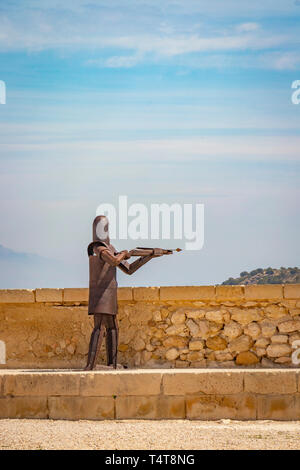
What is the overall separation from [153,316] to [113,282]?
3.61 ft

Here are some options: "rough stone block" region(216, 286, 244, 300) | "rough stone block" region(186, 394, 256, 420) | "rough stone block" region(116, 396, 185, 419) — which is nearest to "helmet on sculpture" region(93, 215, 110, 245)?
"rough stone block" region(216, 286, 244, 300)

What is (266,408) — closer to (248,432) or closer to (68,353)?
(248,432)

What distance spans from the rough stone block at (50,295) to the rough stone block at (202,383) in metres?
2.77

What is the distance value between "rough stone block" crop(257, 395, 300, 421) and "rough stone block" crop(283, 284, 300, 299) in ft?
5.92

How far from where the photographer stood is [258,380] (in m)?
10.8

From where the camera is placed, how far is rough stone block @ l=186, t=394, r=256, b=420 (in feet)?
35.3

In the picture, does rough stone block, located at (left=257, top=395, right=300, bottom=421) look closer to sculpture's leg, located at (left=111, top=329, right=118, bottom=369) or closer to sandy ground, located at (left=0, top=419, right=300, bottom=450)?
sandy ground, located at (left=0, top=419, right=300, bottom=450)

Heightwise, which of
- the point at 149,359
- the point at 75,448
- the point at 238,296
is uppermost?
the point at 238,296

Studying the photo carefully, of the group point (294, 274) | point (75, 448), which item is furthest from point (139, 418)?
point (294, 274)

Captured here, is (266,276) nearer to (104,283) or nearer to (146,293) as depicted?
(146,293)

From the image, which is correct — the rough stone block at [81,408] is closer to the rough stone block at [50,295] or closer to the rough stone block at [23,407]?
the rough stone block at [23,407]

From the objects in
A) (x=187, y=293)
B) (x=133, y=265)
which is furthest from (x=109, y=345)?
(x=187, y=293)

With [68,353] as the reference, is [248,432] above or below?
below

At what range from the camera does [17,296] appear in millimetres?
13062
